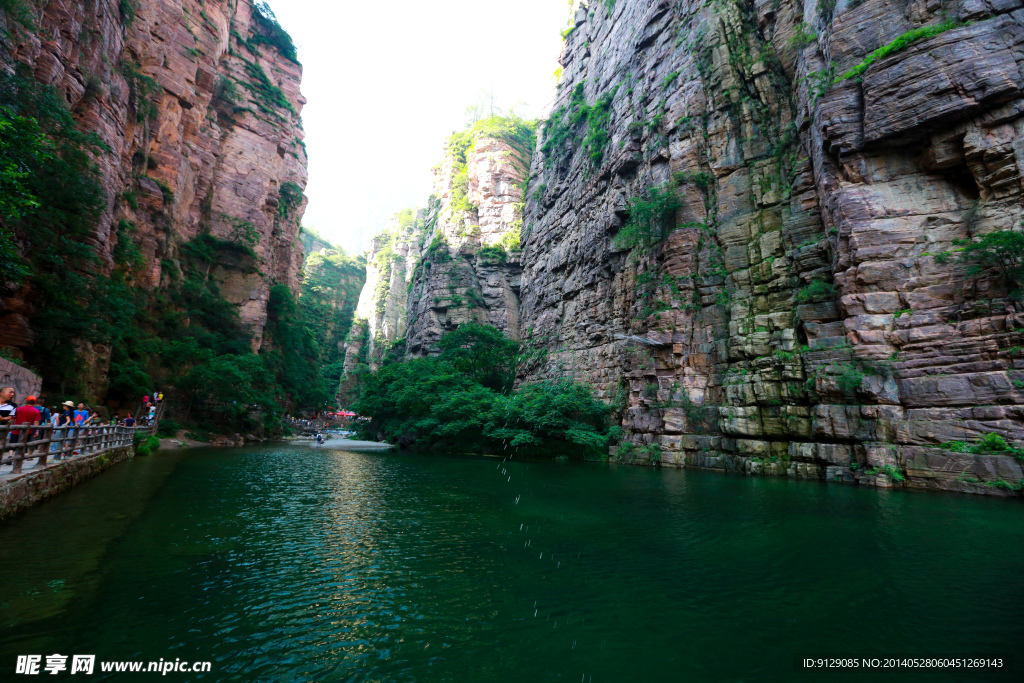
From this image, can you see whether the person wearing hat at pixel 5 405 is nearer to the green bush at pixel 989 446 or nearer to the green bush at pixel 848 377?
the green bush at pixel 848 377

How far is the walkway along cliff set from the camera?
1455 centimetres

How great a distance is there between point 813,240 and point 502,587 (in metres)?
21.2

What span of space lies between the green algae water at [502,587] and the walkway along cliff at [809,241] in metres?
5.51

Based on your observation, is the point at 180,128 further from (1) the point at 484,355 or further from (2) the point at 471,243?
(1) the point at 484,355

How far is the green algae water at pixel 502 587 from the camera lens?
160 inches

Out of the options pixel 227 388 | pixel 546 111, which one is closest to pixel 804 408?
pixel 227 388

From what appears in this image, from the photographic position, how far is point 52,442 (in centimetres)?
973

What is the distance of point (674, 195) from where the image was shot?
25.8 meters

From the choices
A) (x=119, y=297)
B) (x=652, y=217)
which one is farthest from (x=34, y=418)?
(x=652, y=217)

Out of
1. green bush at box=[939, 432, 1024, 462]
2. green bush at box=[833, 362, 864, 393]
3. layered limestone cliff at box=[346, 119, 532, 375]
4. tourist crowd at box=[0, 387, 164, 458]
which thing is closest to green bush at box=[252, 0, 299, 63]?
layered limestone cliff at box=[346, 119, 532, 375]

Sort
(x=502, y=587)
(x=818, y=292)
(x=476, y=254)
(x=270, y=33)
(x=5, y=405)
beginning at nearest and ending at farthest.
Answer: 1. (x=502, y=587)
2. (x=5, y=405)
3. (x=818, y=292)
4. (x=270, y=33)
5. (x=476, y=254)

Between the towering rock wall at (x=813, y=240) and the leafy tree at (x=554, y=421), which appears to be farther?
the leafy tree at (x=554, y=421)

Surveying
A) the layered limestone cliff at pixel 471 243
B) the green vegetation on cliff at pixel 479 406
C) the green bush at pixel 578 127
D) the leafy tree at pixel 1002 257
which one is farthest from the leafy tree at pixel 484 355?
the leafy tree at pixel 1002 257

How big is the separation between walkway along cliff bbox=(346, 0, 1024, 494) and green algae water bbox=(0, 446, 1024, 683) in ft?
18.1
